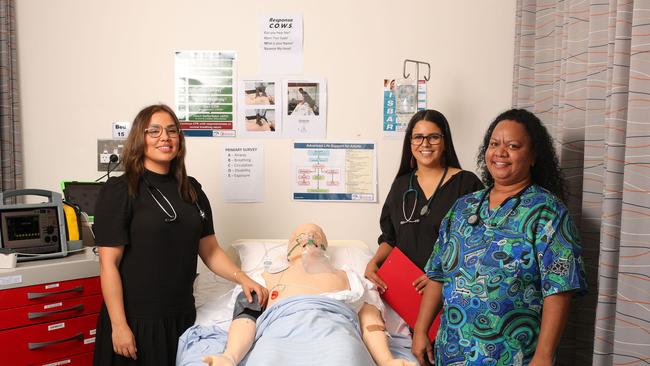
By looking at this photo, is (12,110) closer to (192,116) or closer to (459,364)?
(192,116)

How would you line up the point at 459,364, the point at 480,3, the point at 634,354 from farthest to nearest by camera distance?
the point at 480,3, the point at 459,364, the point at 634,354

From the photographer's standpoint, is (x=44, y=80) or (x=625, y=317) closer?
(x=625, y=317)

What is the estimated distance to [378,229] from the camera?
Result: 254 centimetres

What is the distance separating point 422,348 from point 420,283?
0.25 m

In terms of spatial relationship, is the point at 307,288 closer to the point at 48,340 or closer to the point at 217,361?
the point at 217,361

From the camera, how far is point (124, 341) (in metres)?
1.58

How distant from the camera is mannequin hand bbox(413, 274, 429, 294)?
174 cm

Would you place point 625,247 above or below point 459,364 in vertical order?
above

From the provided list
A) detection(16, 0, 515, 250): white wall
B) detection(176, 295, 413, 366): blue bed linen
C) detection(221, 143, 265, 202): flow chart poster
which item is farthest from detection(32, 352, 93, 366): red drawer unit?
detection(221, 143, 265, 202): flow chart poster

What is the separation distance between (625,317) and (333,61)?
5.84ft

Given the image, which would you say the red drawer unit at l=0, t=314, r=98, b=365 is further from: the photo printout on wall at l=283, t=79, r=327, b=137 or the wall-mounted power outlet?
the photo printout on wall at l=283, t=79, r=327, b=137

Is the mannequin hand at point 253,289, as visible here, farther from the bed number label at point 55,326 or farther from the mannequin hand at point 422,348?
the bed number label at point 55,326

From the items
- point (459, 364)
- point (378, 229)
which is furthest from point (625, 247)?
point (378, 229)

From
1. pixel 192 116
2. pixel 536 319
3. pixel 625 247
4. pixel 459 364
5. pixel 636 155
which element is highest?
pixel 192 116
